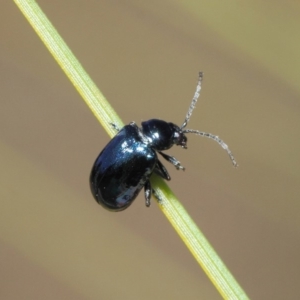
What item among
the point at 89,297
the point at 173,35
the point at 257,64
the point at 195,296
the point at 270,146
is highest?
the point at 173,35

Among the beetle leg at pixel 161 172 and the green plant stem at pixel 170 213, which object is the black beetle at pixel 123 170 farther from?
the green plant stem at pixel 170 213

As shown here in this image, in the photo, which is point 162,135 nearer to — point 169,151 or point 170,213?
point 170,213

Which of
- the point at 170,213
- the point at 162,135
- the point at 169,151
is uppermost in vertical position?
the point at 169,151

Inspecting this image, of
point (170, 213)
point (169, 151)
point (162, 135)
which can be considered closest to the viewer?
point (170, 213)

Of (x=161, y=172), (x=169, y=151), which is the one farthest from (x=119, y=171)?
(x=169, y=151)

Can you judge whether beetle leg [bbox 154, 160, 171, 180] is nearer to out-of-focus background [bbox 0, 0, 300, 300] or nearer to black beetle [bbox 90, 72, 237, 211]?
black beetle [bbox 90, 72, 237, 211]

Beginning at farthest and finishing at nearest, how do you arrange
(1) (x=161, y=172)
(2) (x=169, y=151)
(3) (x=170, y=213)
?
1. (2) (x=169, y=151)
2. (1) (x=161, y=172)
3. (3) (x=170, y=213)

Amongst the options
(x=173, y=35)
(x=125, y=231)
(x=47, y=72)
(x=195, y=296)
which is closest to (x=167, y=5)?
(x=173, y=35)

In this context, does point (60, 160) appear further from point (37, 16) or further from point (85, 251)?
point (37, 16)
